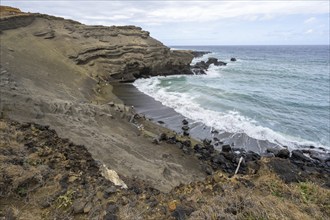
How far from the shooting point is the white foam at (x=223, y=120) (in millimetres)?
16594

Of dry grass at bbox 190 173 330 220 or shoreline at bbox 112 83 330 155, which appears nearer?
dry grass at bbox 190 173 330 220

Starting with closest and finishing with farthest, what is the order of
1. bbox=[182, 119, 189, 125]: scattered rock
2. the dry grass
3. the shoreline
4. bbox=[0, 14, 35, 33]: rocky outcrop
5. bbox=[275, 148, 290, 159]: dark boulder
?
the dry grass < bbox=[275, 148, 290, 159]: dark boulder < the shoreline < bbox=[182, 119, 189, 125]: scattered rock < bbox=[0, 14, 35, 33]: rocky outcrop

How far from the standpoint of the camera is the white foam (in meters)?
16.6

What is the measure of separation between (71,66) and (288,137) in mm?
21215

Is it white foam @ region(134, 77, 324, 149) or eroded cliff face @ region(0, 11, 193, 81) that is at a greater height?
eroded cliff face @ region(0, 11, 193, 81)

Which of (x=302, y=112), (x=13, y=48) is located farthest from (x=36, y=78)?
(x=302, y=112)

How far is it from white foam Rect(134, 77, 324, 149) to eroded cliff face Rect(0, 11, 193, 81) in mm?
9451

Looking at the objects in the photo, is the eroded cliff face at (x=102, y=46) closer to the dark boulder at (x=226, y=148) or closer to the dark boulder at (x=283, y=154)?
the dark boulder at (x=226, y=148)

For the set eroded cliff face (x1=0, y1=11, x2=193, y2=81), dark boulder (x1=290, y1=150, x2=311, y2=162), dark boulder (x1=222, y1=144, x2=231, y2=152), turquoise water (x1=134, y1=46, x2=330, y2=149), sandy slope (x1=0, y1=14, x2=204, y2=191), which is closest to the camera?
sandy slope (x1=0, y1=14, x2=204, y2=191)

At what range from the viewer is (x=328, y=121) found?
19.9 meters

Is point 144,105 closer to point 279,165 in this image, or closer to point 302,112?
point 302,112

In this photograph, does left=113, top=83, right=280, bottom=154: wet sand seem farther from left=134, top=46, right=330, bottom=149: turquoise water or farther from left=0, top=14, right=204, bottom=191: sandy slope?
left=0, top=14, right=204, bottom=191: sandy slope

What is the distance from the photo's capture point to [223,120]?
18953 mm

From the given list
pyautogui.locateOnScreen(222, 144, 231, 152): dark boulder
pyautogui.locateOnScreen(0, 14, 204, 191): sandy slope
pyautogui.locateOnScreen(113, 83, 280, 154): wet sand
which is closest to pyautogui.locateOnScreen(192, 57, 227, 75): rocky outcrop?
pyautogui.locateOnScreen(113, 83, 280, 154): wet sand
